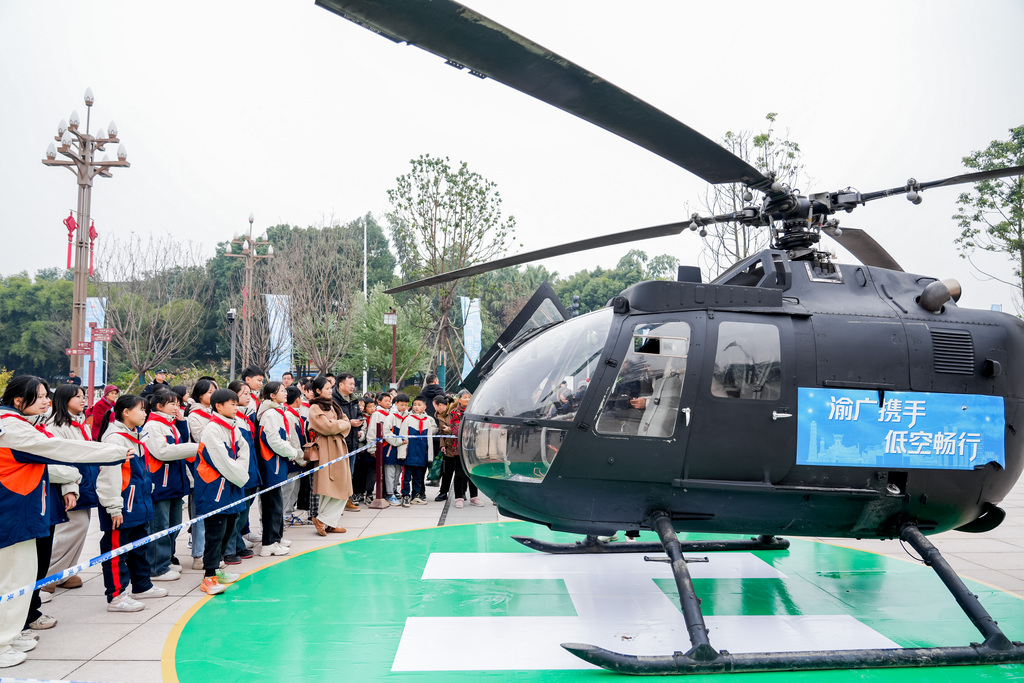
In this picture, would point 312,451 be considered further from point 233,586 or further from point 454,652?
point 454,652

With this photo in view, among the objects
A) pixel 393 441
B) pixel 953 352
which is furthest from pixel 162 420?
pixel 953 352

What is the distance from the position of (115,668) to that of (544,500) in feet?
9.72

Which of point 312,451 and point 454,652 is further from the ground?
point 312,451

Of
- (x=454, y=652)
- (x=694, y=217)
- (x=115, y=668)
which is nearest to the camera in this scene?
(x=115, y=668)

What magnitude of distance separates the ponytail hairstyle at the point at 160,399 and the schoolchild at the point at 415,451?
13.7 ft

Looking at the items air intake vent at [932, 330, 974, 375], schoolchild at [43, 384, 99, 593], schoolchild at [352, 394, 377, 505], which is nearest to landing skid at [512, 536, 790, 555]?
air intake vent at [932, 330, 974, 375]

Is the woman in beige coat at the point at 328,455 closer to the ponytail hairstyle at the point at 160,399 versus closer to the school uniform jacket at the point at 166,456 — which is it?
the school uniform jacket at the point at 166,456

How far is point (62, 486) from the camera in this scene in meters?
5.00

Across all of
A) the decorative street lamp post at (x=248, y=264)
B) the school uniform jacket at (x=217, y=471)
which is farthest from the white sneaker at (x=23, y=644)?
the decorative street lamp post at (x=248, y=264)

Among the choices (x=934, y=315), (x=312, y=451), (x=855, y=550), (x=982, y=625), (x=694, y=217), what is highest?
(x=694, y=217)

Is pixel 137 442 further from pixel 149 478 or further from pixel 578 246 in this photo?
pixel 578 246

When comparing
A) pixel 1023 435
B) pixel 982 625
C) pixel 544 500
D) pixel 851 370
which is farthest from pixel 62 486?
pixel 1023 435

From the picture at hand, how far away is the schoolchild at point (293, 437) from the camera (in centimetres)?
739

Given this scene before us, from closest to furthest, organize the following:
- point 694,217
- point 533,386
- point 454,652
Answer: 1. point 454,652
2. point 533,386
3. point 694,217
